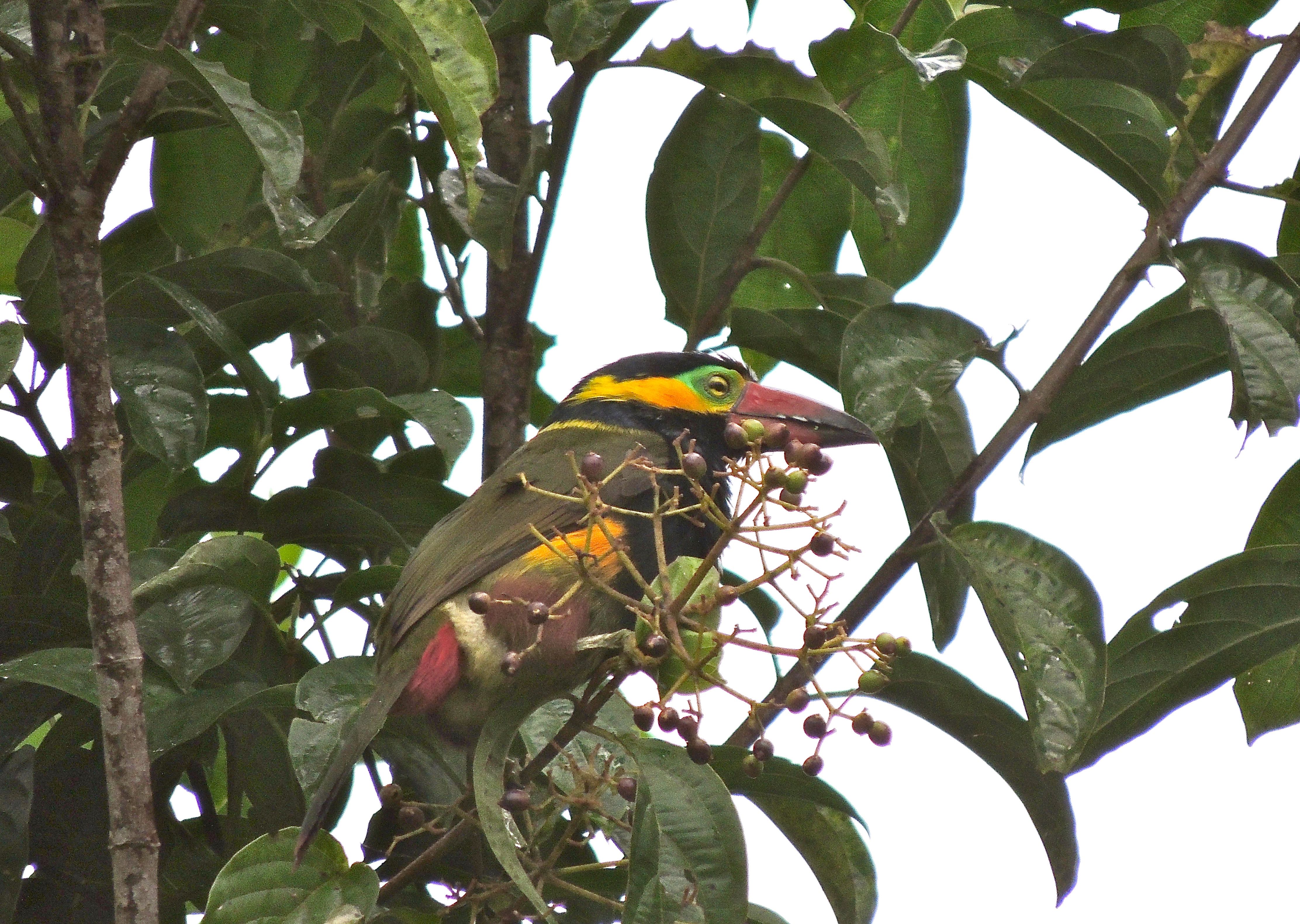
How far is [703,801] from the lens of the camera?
1.71 metres

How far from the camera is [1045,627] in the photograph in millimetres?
1802

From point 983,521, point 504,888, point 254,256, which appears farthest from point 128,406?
point 983,521

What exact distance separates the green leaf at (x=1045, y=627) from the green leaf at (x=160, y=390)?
1.06 m

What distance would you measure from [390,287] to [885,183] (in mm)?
1085

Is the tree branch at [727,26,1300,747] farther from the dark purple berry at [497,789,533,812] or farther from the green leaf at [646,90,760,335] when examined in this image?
the green leaf at [646,90,760,335]

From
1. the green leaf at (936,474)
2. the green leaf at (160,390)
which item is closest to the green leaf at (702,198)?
the green leaf at (936,474)

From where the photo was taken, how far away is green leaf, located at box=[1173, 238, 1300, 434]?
1864mm

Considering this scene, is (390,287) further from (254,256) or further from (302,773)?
(302,773)

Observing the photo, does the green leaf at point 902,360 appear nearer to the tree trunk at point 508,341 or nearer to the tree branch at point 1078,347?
the tree branch at point 1078,347

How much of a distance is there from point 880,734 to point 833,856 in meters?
0.54

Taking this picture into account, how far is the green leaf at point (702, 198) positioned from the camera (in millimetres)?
2389

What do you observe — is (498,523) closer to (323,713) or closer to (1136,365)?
(323,713)

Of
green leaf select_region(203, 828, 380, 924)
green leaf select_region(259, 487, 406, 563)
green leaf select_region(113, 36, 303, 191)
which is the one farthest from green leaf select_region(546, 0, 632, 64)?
green leaf select_region(203, 828, 380, 924)

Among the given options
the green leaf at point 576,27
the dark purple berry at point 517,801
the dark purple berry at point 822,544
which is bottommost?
the dark purple berry at point 517,801
